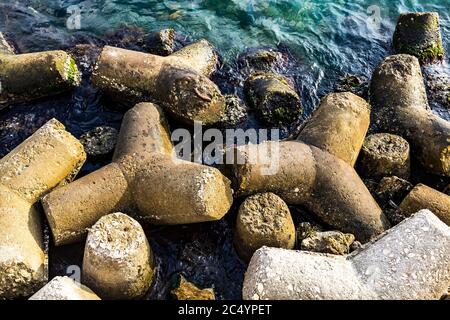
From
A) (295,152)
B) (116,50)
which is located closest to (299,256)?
(295,152)

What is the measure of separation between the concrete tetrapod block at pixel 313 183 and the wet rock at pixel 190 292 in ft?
3.26

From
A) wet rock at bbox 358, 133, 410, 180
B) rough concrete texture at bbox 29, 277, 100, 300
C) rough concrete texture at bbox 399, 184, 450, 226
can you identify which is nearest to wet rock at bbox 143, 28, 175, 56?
wet rock at bbox 358, 133, 410, 180

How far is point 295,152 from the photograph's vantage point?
4910 mm

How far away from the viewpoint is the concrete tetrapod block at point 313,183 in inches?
184

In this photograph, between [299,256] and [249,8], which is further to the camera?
[249,8]

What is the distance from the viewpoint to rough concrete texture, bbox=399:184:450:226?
4770mm

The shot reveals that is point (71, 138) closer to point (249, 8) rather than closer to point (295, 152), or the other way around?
point (295, 152)

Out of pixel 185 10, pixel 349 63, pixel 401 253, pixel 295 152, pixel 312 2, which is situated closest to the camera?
pixel 401 253

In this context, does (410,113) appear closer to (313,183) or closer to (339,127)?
(339,127)

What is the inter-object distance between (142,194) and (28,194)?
3.46ft

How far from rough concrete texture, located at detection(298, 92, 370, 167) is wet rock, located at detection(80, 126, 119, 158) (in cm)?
202

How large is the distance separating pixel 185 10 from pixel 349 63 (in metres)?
2.71

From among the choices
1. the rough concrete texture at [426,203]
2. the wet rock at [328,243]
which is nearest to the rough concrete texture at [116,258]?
the wet rock at [328,243]

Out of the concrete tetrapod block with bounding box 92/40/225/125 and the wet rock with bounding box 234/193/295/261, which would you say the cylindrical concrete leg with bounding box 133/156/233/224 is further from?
the concrete tetrapod block with bounding box 92/40/225/125
